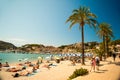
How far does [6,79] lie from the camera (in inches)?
815

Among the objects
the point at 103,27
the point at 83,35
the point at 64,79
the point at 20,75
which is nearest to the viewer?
the point at 64,79

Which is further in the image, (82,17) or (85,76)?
(82,17)

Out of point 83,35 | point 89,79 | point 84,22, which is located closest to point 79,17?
point 84,22

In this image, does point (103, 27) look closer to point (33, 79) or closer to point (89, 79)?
point (33, 79)

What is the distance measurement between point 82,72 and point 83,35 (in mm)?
14358

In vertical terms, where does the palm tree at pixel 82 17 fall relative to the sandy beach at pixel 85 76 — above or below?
above

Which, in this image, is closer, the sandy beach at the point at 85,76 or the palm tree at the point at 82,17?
the sandy beach at the point at 85,76

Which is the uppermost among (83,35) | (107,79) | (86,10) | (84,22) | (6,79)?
(86,10)

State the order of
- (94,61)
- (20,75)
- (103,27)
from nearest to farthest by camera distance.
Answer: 1. (94,61)
2. (20,75)
3. (103,27)

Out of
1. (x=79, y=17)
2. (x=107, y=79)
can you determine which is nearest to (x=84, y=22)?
(x=79, y=17)

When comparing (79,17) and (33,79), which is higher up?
(79,17)

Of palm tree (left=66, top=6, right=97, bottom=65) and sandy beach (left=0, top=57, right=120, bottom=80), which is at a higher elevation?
palm tree (left=66, top=6, right=97, bottom=65)

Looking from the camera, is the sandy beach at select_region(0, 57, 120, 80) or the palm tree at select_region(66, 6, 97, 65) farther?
the palm tree at select_region(66, 6, 97, 65)

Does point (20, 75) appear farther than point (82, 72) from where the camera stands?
Yes
